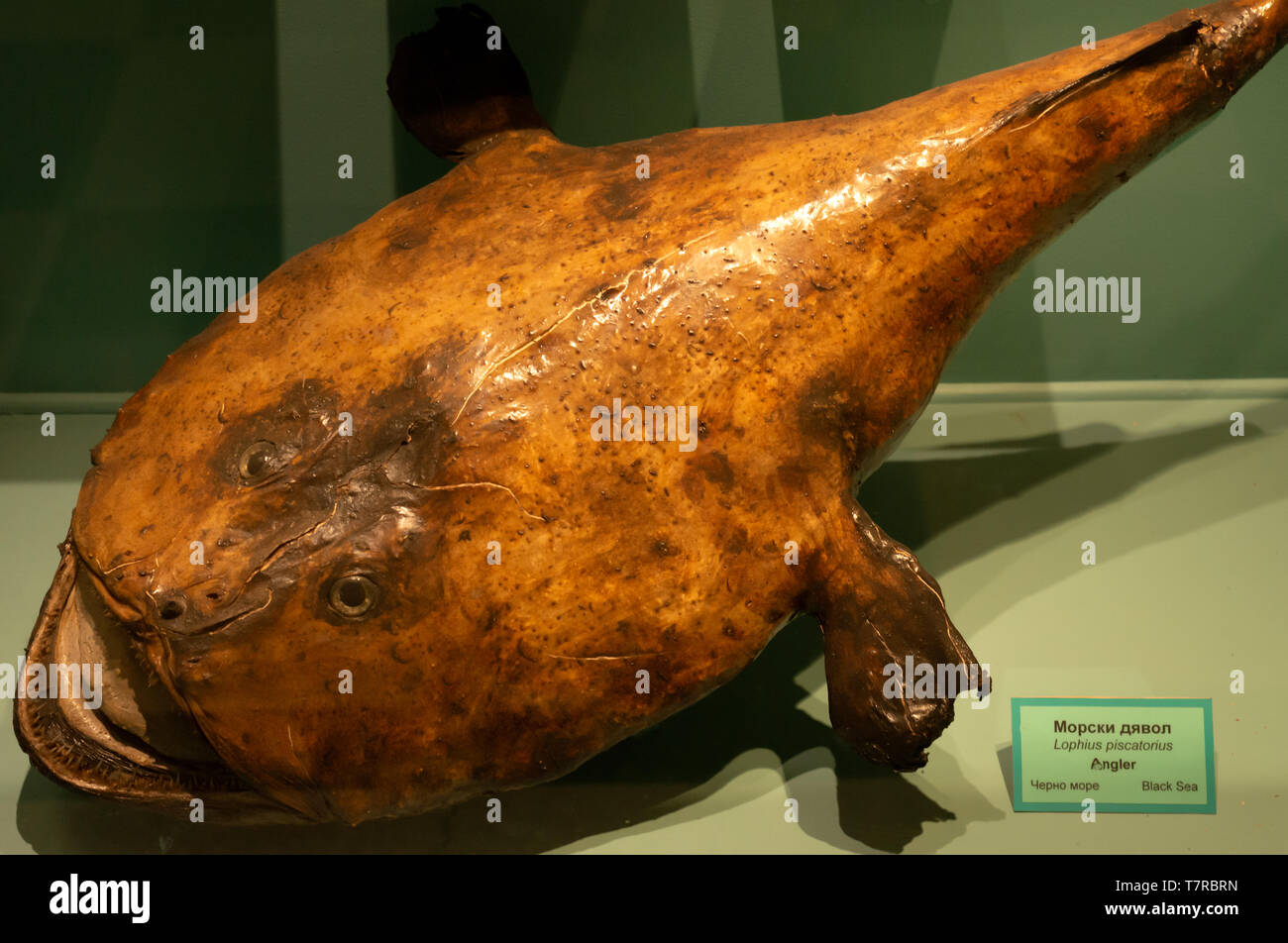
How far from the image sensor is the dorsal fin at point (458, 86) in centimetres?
234

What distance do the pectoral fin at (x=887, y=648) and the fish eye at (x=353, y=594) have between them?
2.53 feet

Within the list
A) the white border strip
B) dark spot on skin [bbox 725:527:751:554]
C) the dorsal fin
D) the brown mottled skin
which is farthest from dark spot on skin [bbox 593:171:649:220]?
the white border strip

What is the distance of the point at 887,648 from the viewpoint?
6.61ft

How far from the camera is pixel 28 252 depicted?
276cm

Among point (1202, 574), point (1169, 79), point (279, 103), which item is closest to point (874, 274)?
point (1169, 79)

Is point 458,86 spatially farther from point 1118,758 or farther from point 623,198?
point 1118,758

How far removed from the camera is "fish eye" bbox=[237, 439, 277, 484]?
190 cm

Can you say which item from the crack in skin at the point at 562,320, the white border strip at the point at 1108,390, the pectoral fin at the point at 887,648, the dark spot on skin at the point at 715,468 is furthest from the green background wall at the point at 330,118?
the pectoral fin at the point at 887,648

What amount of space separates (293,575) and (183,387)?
460mm

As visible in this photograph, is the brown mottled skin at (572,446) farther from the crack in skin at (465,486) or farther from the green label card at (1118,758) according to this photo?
the green label card at (1118,758)

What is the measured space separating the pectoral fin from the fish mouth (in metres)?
1.02

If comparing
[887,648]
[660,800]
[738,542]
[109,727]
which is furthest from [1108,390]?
[109,727]

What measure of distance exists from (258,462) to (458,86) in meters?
0.93

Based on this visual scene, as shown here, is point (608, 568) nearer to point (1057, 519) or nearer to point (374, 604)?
point (374, 604)
